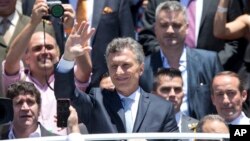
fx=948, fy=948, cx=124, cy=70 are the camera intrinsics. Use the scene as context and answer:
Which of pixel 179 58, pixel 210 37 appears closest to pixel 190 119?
pixel 179 58

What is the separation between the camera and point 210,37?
10.8 meters

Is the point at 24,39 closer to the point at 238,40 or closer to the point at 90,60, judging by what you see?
the point at 90,60

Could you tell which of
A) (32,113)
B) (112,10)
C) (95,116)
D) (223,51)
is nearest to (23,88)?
(32,113)

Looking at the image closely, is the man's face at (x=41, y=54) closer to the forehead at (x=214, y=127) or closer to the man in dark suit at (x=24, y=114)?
the man in dark suit at (x=24, y=114)

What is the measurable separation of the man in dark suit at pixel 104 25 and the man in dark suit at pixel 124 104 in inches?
50.4

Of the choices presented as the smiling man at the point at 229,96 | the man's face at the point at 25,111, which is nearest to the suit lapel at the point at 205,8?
the smiling man at the point at 229,96

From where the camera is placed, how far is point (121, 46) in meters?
8.97

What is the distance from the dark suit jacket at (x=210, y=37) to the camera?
1071 cm

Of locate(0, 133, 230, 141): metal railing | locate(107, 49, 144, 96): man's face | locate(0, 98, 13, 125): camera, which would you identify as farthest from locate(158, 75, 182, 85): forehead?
locate(0, 98, 13, 125): camera

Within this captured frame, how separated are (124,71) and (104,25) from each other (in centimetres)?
172

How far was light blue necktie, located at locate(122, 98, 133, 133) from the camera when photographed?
8.74 metres

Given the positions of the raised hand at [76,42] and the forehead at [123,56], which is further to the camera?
the forehead at [123,56]

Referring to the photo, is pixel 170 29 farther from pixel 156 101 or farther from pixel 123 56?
pixel 156 101

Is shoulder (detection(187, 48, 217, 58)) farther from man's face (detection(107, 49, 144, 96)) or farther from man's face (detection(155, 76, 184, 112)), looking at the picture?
man's face (detection(107, 49, 144, 96))
